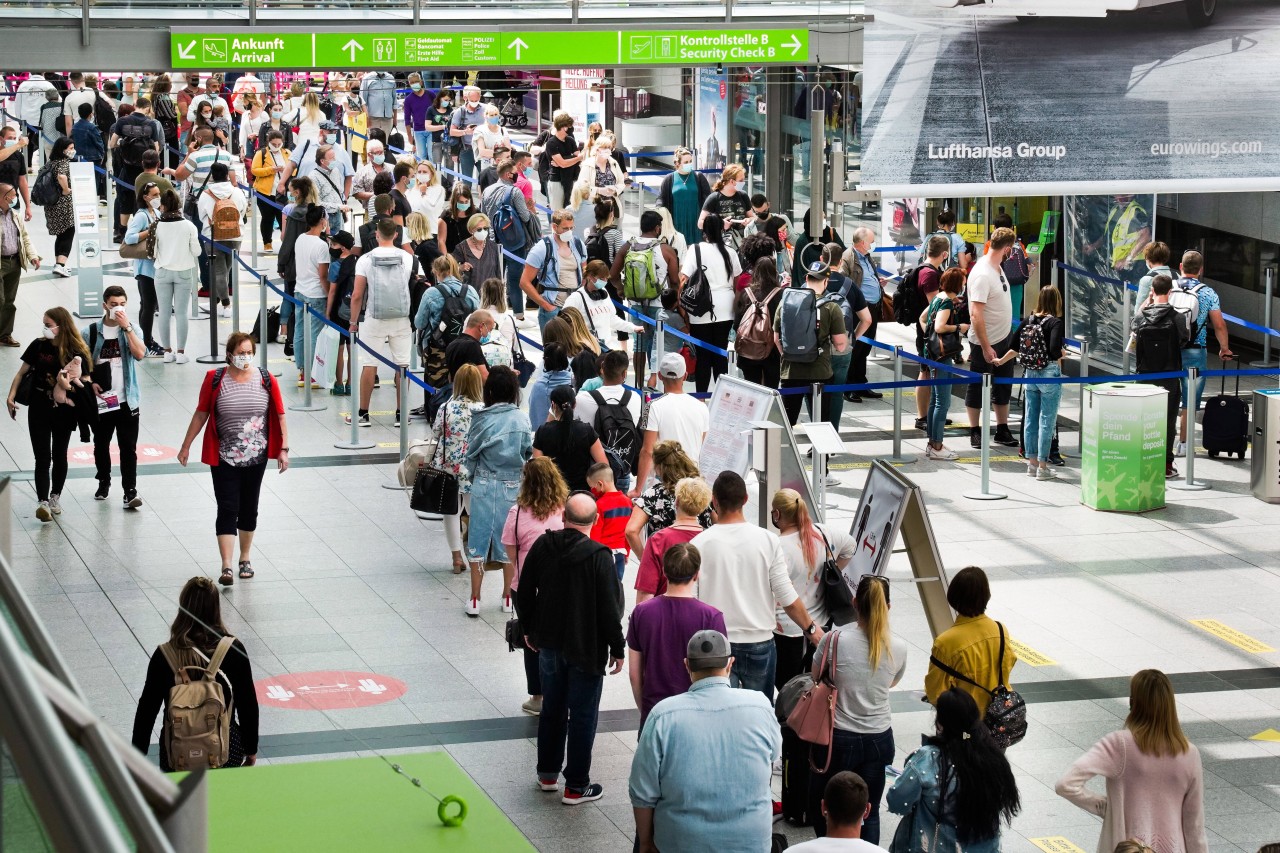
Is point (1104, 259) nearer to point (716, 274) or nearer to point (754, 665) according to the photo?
point (716, 274)

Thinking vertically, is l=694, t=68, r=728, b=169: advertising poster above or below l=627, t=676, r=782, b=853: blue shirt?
above

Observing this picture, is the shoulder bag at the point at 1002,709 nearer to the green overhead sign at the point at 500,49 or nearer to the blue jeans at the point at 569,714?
the blue jeans at the point at 569,714

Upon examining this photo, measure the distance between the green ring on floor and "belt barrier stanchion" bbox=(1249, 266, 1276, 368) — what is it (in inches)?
522

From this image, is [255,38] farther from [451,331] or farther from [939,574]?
[939,574]

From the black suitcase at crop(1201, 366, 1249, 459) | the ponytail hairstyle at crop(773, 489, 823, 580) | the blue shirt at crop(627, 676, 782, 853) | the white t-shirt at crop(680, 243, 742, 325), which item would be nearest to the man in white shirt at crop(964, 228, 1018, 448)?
the black suitcase at crop(1201, 366, 1249, 459)

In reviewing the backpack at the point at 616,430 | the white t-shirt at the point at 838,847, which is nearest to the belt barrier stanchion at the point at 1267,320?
the backpack at the point at 616,430

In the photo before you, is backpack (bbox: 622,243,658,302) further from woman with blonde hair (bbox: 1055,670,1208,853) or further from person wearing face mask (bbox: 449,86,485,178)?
person wearing face mask (bbox: 449,86,485,178)

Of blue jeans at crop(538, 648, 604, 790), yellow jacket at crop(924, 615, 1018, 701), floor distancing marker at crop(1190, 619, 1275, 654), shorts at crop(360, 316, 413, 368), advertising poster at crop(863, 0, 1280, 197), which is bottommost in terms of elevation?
floor distancing marker at crop(1190, 619, 1275, 654)

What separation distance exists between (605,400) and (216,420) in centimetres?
240

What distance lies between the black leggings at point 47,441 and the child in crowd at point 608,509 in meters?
4.89

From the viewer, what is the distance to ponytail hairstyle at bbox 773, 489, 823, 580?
7887mm

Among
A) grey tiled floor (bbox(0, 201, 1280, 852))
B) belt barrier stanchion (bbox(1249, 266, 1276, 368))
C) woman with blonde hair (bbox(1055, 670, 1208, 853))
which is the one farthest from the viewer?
belt barrier stanchion (bbox(1249, 266, 1276, 368))

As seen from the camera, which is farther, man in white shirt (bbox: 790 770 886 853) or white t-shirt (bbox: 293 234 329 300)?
white t-shirt (bbox: 293 234 329 300)

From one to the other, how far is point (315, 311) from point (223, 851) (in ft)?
35.1
